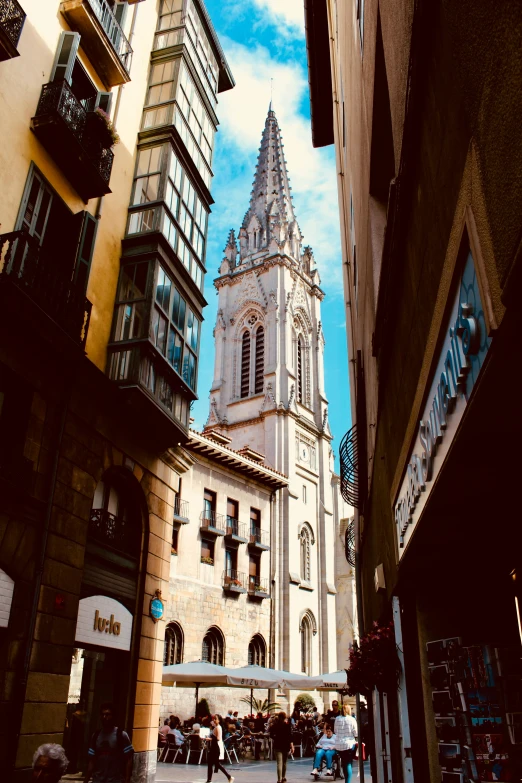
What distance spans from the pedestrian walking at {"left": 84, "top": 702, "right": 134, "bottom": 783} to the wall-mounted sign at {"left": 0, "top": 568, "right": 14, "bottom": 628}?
8.22ft

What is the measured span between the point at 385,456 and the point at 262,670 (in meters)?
19.1

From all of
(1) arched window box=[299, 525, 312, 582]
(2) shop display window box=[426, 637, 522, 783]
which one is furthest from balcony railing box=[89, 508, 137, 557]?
(1) arched window box=[299, 525, 312, 582]

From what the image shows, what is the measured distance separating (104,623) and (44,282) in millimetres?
6502

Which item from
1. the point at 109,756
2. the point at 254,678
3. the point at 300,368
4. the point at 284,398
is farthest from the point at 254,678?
the point at 300,368

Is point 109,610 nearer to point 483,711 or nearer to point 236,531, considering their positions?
point 483,711

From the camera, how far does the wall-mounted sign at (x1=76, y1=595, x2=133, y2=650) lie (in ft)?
36.4

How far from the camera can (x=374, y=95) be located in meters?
6.46

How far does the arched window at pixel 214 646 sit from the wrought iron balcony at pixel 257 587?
3194 mm

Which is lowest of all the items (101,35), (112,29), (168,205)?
(168,205)

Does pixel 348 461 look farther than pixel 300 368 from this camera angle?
No

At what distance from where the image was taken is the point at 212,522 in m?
31.8

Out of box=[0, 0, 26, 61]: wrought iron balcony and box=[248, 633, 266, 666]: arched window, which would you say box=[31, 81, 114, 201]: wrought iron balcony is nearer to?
box=[0, 0, 26, 61]: wrought iron balcony

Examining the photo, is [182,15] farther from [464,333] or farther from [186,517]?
[186,517]

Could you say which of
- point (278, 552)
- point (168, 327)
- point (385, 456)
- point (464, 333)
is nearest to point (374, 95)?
point (385, 456)
